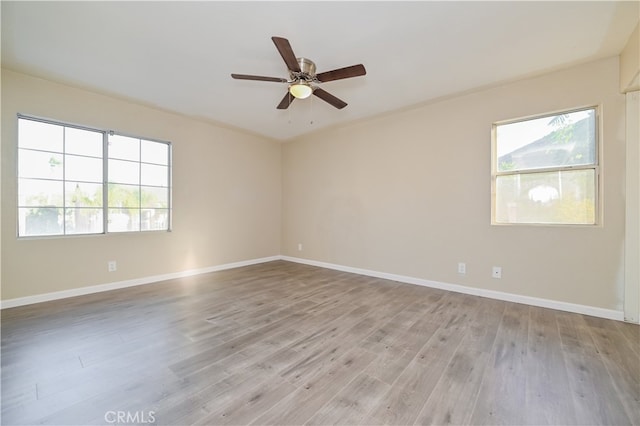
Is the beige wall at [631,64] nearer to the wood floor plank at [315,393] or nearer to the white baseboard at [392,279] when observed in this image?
the white baseboard at [392,279]

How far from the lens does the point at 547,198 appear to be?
2.88 metres

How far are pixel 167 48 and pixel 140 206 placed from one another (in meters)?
2.36

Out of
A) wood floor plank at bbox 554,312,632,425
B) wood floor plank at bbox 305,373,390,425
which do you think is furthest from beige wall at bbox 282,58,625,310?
wood floor plank at bbox 305,373,390,425

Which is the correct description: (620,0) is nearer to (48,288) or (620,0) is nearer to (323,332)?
(323,332)

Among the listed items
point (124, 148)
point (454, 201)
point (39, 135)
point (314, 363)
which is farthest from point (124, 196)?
point (454, 201)

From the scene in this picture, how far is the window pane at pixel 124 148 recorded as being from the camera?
3508mm

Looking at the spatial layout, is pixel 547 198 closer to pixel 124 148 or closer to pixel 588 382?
pixel 588 382

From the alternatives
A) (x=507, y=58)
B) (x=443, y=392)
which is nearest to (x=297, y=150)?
(x=507, y=58)

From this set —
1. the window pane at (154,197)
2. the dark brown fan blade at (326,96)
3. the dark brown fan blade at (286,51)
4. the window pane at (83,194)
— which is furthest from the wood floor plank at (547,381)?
the window pane at (83,194)

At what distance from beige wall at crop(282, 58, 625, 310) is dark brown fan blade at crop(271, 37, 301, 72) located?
7.44 feet

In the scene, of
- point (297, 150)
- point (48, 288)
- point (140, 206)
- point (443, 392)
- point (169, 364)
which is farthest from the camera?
point (297, 150)

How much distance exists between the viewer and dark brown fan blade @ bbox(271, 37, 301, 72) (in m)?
1.82

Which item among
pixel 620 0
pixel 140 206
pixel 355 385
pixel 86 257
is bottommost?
pixel 355 385

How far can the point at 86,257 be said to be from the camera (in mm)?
3258
